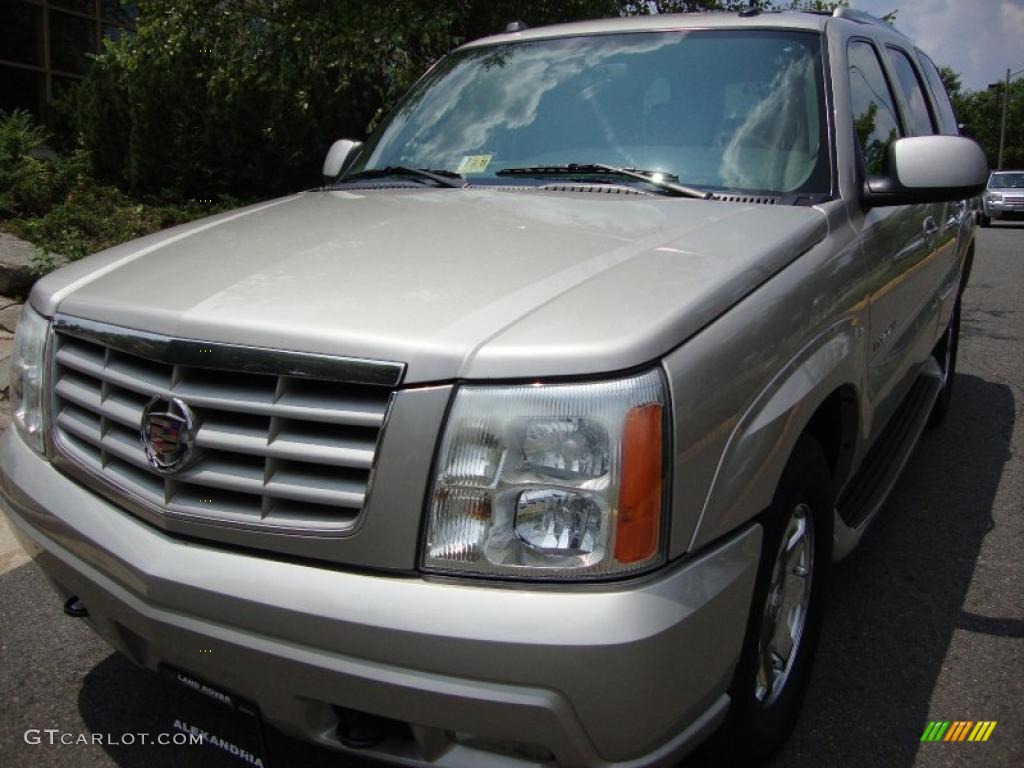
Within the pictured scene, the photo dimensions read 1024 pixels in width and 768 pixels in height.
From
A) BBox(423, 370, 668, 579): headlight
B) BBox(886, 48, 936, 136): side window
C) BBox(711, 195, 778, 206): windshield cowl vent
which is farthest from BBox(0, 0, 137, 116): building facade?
BBox(423, 370, 668, 579): headlight

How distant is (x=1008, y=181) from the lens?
2814 centimetres

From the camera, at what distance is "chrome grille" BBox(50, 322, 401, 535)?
1.84 metres

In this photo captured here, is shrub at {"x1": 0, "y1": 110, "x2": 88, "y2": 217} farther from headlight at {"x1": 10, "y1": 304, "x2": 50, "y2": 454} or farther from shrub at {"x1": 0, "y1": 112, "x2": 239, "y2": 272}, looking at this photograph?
headlight at {"x1": 10, "y1": 304, "x2": 50, "y2": 454}

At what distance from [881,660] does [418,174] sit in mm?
2155

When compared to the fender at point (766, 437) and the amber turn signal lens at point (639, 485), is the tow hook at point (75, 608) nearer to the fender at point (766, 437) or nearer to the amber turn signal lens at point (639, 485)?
the amber turn signal lens at point (639, 485)

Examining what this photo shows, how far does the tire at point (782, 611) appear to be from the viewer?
83.4 inches

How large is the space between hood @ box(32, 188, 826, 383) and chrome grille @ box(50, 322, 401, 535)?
76mm

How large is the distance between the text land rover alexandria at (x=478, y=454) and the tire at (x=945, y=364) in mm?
2540

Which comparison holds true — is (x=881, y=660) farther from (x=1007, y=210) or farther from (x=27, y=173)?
(x=1007, y=210)

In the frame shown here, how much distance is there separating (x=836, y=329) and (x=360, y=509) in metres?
1.36

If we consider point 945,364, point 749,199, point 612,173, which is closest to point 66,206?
point 612,173

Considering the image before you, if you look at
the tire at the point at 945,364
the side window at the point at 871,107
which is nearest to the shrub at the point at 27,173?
the side window at the point at 871,107

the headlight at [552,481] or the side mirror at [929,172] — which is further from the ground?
the side mirror at [929,172]

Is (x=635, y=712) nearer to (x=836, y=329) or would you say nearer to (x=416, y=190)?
(x=836, y=329)
